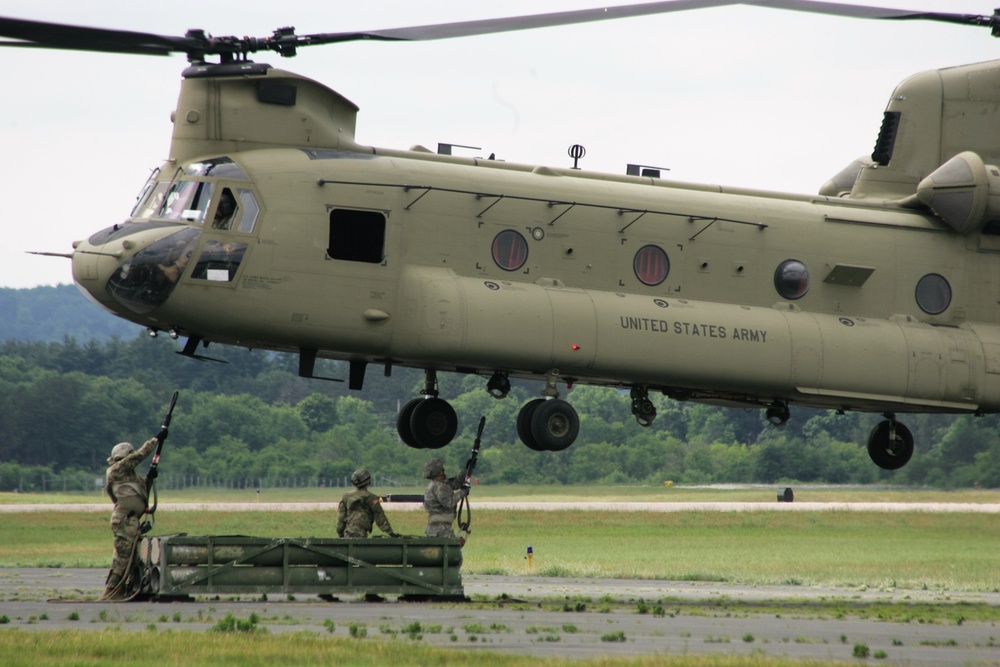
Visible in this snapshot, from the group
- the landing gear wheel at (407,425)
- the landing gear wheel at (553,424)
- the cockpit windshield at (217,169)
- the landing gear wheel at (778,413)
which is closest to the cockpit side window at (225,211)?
the cockpit windshield at (217,169)

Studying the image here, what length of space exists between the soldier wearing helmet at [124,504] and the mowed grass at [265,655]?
5.02 meters

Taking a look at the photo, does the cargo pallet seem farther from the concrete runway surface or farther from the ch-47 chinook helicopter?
the ch-47 chinook helicopter

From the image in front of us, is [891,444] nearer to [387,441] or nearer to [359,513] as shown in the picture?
[359,513]

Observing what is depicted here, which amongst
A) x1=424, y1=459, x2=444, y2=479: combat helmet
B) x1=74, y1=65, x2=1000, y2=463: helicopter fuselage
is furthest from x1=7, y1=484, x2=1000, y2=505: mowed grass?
x1=424, y1=459, x2=444, y2=479: combat helmet

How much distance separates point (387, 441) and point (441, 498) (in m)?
45.8

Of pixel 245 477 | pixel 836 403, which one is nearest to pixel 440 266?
pixel 836 403

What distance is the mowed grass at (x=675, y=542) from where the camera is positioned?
1241 inches

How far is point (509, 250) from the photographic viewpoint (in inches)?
869

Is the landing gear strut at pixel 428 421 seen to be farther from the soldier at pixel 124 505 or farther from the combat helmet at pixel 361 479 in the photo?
the soldier at pixel 124 505

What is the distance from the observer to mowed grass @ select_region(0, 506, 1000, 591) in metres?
31.5

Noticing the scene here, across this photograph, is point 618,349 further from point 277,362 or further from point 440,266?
point 277,362

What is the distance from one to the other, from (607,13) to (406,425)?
7860mm

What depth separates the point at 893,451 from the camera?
1005 inches

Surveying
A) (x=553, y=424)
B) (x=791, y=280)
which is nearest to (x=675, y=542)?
(x=791, y=280)
